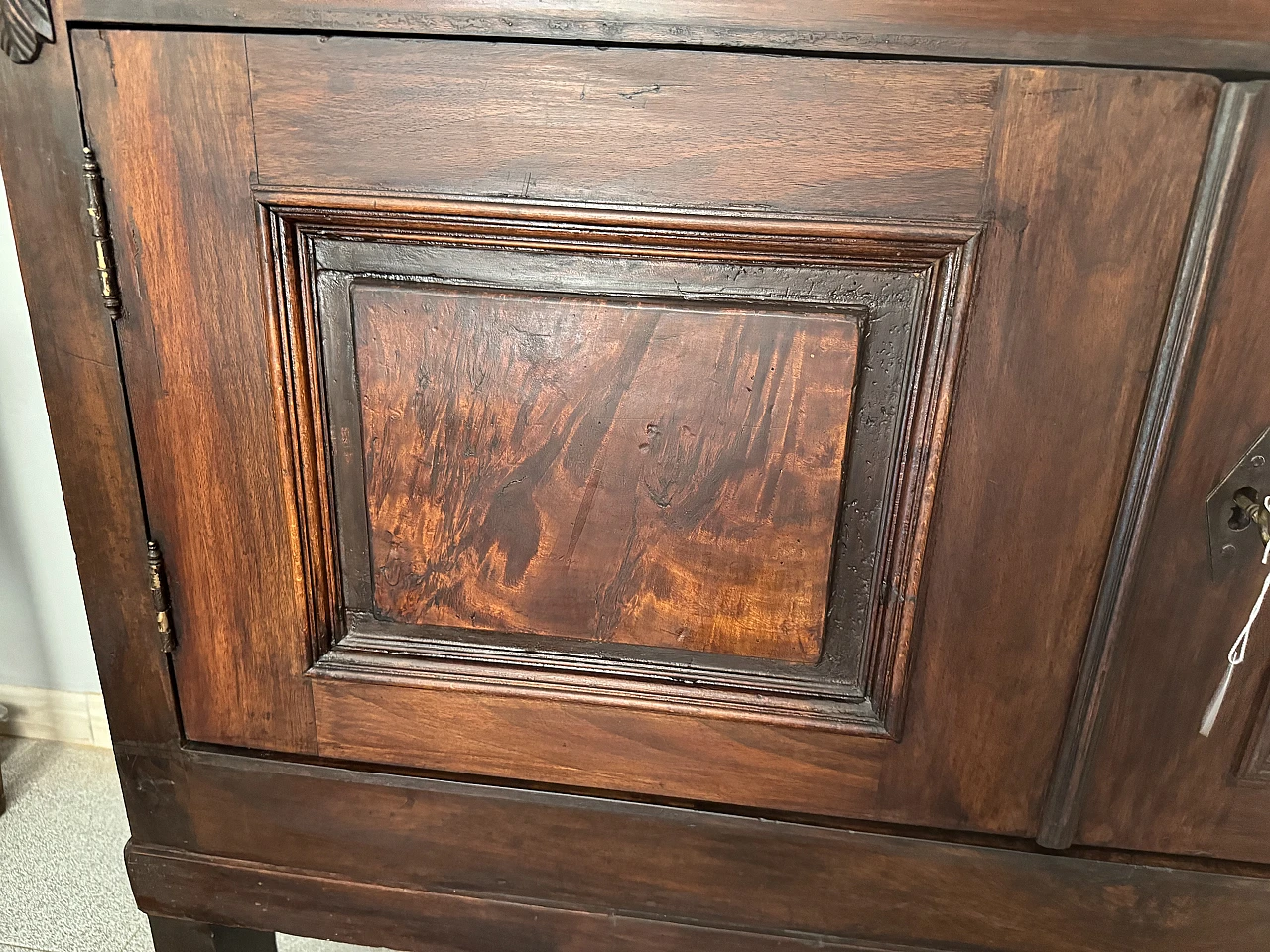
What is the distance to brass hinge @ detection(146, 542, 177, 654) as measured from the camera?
2.03ft

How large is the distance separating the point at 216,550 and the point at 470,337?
24 centimetres

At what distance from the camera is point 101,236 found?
1.77ft

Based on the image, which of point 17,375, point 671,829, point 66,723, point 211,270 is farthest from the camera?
point 66,723

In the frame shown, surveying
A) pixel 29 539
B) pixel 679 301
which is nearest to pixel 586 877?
pixel 679 301

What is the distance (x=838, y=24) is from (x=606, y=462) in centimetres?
27

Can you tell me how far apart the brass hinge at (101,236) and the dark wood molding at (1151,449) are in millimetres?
607

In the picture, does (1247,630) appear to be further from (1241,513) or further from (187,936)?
(187,936)

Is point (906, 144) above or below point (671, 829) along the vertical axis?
above

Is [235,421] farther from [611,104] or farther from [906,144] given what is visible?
[906,144]

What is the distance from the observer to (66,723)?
1222 mm

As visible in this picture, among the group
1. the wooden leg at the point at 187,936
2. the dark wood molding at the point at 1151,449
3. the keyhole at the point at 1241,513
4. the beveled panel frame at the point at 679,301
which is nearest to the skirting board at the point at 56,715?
the wooden leg at the point at 187,936

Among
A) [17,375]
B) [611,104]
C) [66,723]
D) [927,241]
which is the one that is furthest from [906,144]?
[66,723]

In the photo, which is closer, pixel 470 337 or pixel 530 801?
pixel 470 337

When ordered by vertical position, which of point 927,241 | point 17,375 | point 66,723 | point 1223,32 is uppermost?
point 1223,32
